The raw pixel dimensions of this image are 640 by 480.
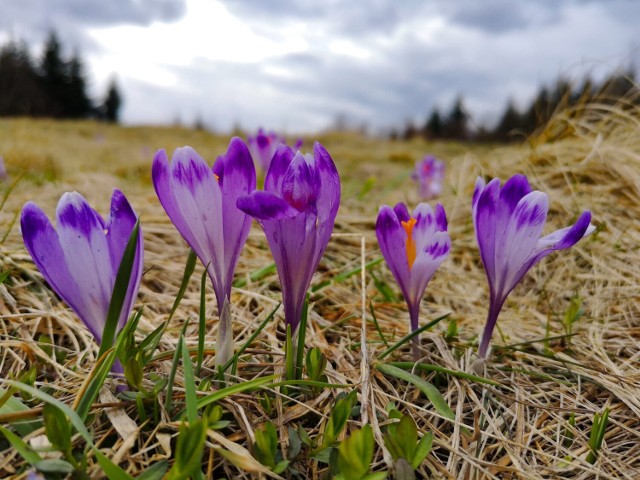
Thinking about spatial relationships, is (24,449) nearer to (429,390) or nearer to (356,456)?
(356,456)

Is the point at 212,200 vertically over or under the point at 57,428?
over

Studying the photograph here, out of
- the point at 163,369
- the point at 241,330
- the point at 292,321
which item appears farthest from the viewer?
the point at 241,330

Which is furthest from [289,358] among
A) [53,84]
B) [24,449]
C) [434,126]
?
[53,84]

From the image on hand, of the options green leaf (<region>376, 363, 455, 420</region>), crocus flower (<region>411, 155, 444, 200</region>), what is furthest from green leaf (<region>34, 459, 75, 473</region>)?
crocus flower (<region>411, 155, 444, 200</region>)

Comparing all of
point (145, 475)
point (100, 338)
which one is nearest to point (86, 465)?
point (145, 475)

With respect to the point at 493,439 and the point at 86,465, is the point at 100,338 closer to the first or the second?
the point at 86,465
